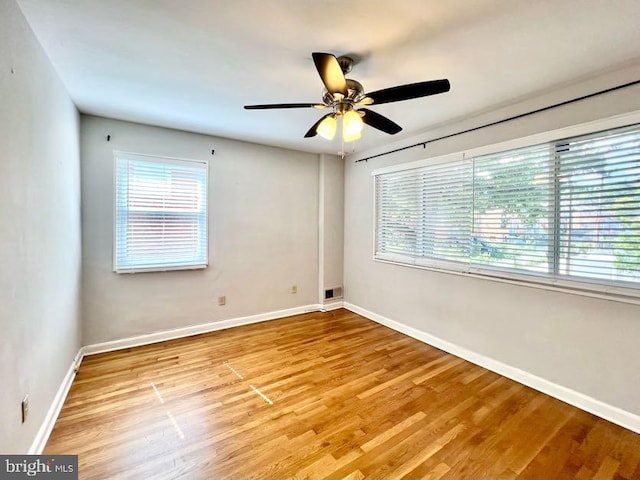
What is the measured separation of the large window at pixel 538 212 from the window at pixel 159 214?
2616 mm

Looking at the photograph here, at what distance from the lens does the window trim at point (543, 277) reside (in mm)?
2023

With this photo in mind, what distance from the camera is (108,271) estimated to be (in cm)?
309

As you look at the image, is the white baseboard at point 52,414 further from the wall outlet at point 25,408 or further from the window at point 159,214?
the window at point 159,214

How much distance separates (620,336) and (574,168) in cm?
127

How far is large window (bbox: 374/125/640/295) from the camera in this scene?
2041 mm

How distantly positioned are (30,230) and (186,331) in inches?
86.7

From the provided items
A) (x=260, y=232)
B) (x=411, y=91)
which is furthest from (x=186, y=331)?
(x=411, y=91)

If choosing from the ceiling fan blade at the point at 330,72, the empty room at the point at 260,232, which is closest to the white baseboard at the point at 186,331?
the empty room at the point at 260,232

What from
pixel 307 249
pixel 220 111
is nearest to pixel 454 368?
pixel 307 249

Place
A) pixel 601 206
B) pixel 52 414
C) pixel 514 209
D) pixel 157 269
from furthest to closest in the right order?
pixel 157 269, pixel 514 209, pixel 601 206, pixel 52 414

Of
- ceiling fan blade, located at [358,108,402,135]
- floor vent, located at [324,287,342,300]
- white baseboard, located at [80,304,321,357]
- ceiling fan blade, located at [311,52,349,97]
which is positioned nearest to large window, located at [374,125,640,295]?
ceiling fan blade, located at [358,108,402,135]

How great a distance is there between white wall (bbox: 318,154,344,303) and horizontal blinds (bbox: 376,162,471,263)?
0.76m

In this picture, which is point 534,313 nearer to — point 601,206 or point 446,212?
point 601,206

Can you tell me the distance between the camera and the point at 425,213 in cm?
343
